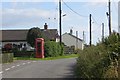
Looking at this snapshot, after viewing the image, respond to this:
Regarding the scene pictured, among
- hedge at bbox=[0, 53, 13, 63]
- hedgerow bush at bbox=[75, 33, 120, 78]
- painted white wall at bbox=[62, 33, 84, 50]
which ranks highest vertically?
painted white wall at bbox=[62, 33, 84, 50]

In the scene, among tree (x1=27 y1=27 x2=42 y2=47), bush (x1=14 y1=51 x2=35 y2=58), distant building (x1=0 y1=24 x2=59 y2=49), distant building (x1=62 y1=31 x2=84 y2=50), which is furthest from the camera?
distant building (x1=62 y1=31 x2=84 y2=50)

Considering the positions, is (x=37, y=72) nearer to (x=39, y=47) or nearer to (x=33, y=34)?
(x=39, y=47)

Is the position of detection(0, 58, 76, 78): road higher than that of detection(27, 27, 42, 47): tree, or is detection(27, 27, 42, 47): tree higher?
detection(27, 27, 42, 47): tree

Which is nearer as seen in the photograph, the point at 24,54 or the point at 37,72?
the point at 37,72

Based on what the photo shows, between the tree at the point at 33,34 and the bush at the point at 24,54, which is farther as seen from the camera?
the tree at the point at 33,34

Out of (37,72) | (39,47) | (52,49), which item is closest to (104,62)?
(37,72)

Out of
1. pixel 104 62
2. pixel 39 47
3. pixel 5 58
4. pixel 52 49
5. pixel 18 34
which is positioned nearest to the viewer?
pixel 104 62

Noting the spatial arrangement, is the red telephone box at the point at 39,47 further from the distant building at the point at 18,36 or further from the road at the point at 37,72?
the distant building at the point at 18,36

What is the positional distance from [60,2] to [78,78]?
46363 millimetres

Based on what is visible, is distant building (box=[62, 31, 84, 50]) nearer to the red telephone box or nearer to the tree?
the tree

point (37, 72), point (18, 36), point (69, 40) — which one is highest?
point (18, 36)

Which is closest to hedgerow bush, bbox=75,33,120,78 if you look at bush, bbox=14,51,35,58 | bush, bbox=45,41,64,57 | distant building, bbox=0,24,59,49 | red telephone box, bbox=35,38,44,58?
red telephone box, bbox=35,38,44,58

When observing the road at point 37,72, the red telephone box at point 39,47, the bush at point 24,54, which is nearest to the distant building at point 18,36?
the bush at point 24,54

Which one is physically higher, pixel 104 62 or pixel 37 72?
pixel 104 62
